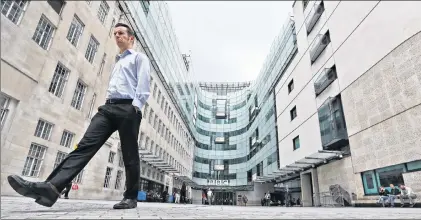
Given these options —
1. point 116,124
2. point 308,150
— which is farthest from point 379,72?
point 116,124

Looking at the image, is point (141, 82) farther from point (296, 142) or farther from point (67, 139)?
point (296, 142)

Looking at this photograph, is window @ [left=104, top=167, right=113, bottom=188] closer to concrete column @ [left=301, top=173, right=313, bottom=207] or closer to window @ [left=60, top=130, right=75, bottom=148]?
window @ [left=60, top=130, right=75, bottom=148]

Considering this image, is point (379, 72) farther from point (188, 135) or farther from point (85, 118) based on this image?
point (188, 135)

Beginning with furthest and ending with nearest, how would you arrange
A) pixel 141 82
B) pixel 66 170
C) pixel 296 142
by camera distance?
pixel 296 142
pixel 141 82
pixel 66 170

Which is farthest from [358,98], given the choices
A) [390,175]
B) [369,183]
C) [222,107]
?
[222,107]

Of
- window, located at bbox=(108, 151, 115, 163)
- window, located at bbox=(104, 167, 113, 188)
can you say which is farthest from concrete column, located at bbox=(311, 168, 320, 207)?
window, located at bbox=(108, 151, 115, 163)

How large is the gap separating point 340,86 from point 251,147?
3154 centimetres

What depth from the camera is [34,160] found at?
497 inches

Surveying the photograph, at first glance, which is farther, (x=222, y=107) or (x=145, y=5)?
(x=222, y=107)

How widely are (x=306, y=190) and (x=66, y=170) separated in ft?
82.7

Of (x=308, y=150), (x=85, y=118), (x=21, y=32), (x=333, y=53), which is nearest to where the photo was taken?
(x=21, y=32)

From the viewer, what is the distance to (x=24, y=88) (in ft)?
38.5

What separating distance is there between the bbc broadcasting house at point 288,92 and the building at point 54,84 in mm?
61

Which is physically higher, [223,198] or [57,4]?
[57,4]
